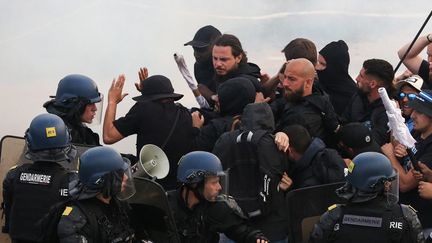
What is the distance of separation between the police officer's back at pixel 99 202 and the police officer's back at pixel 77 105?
3.63 ft

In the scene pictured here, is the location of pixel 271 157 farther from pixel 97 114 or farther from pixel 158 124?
pixel 97 114

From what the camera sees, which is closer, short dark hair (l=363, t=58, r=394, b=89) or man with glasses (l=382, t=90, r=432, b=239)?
man with glasses (l=382, t=90, r=432, b=239)

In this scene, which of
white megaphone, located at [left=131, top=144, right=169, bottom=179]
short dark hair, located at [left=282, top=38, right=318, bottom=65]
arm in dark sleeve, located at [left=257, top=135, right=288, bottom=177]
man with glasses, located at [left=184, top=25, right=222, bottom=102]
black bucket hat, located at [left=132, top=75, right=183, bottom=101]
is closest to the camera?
arm in dark sleeve, located at [left=257, top=135, right=288, bottom=177]

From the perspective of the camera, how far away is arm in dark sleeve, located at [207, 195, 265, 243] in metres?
4.57

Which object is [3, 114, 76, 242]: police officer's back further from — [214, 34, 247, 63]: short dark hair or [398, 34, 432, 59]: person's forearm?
[398, 34, 432, 59]: person's forearm

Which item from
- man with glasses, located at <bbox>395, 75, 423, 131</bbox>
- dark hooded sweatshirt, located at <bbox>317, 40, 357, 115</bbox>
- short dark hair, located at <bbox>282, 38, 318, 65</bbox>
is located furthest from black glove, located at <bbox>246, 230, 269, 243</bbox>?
dark hooded sweatshirt, located at <bbox>317, 40, 357, 115</bbox>

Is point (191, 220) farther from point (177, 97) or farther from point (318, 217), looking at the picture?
point (177, 97)

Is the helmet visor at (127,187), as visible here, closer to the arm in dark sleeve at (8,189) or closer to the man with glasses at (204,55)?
the arm in dark sleeve at (8,189)

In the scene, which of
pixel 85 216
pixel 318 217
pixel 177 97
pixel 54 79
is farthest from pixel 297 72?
pixel 54 79

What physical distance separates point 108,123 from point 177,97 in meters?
0.49

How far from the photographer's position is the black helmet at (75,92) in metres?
5.34

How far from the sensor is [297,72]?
5.57 meters

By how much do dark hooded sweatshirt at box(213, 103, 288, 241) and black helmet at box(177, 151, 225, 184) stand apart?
0.48 metres

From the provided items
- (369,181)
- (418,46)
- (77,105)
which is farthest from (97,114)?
(418,46)
